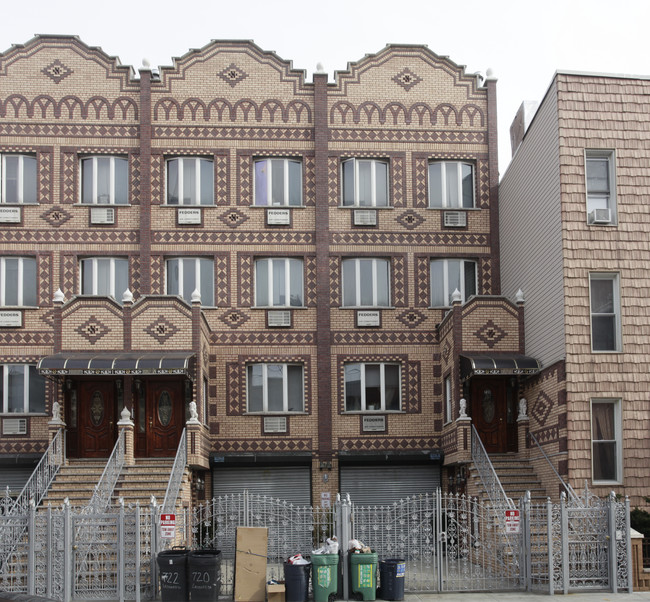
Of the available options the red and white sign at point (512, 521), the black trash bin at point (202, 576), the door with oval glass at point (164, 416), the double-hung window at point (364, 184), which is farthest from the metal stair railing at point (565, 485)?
the door with oval glass at point (164, 416)

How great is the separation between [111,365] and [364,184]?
29.8 feet

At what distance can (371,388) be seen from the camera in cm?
2541

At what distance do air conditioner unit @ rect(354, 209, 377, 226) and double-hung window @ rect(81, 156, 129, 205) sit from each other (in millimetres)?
6494

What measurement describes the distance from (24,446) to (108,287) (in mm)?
4806

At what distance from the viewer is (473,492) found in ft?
71.9

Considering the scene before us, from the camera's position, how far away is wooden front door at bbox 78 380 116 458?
23.5 meters

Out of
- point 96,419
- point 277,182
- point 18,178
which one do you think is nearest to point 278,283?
point 277,182

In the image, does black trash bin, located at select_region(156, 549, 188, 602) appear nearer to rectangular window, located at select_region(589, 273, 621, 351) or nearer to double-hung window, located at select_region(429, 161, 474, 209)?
rectangular window, located at select_region(589, 273, 621, 351)

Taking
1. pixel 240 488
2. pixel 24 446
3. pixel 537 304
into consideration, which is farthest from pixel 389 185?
pixel 24 446

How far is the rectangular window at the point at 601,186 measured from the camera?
20.9m

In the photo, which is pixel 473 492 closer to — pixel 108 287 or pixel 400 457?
pixel 400 457

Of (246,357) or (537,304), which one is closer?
(537,304)

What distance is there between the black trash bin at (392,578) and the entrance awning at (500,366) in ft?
23.9

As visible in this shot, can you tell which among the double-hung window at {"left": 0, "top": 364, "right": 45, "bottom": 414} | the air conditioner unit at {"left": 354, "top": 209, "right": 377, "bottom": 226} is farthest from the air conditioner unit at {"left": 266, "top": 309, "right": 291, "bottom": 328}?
the double-hung window at {"left": 0, "top": 364, "right": 45, "bottom": 414}
